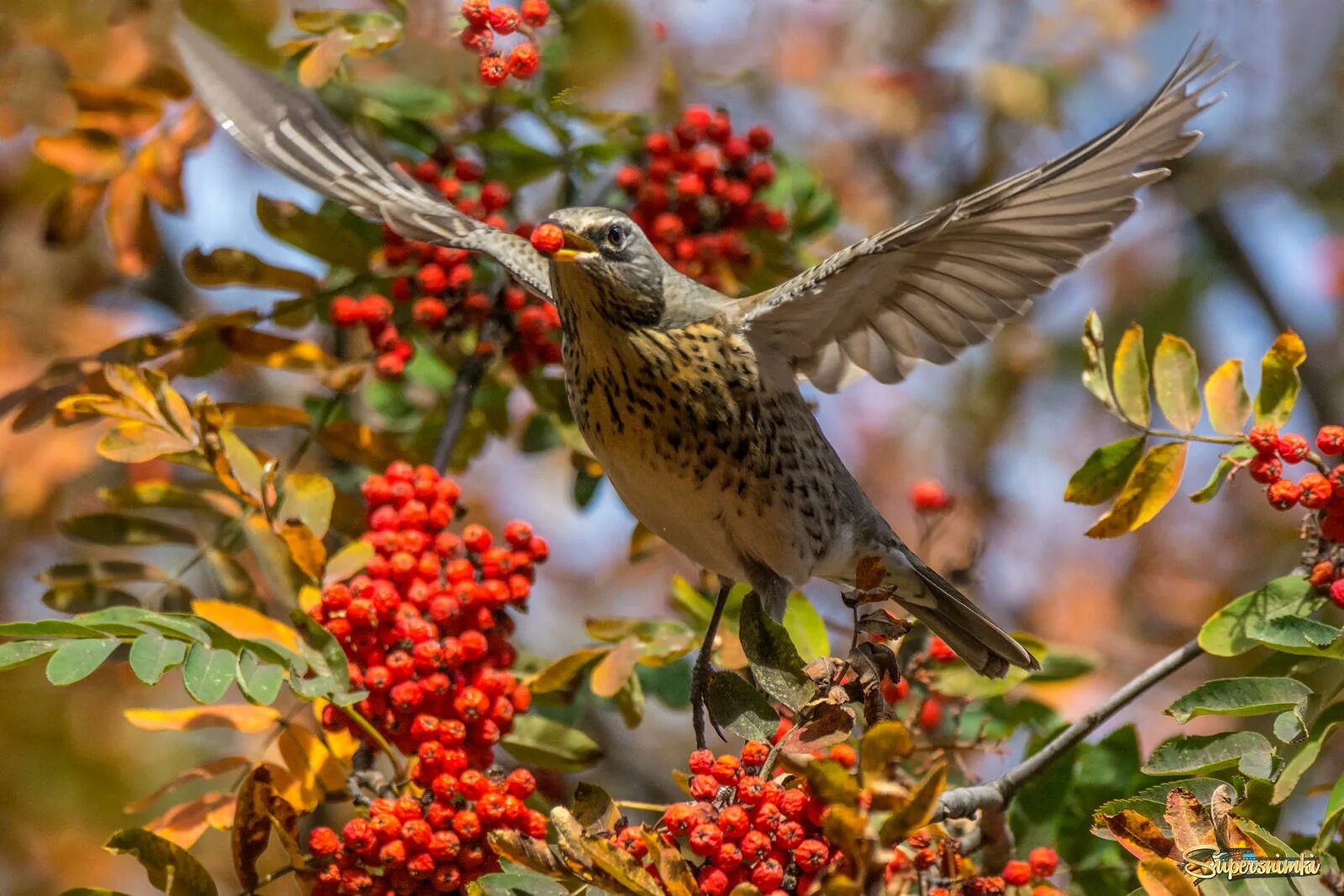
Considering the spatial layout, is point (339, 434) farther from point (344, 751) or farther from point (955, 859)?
point (955, 859)

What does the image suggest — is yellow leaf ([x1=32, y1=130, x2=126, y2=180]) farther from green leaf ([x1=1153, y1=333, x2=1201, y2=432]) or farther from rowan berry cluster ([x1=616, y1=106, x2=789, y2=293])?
green leaf ([x1=1153, y1=333, x2=1201, y2=432])

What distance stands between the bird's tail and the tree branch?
0.64 m

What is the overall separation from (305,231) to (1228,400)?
2233 mm

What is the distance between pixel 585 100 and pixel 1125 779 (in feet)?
6.80

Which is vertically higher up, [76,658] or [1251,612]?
[1251,612]

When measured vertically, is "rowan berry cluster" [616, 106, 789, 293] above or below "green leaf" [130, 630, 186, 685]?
above

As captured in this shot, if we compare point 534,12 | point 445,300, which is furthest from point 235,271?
point 534,12

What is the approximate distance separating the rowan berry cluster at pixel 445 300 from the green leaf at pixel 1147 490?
1551mm

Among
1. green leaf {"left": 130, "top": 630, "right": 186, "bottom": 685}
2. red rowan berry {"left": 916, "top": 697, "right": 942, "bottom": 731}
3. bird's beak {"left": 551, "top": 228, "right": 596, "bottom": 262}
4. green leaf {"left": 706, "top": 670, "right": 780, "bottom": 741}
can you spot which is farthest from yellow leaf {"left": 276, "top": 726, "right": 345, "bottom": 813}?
red rowan berry {"left": 916, "top": 697, "right": 942, "bottom": 731}

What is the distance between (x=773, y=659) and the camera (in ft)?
8.12

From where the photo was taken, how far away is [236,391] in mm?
5305

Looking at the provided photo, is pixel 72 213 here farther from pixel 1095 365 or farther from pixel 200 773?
pixel 1095 365

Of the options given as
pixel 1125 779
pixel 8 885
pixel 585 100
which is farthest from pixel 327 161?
pixel 8 885

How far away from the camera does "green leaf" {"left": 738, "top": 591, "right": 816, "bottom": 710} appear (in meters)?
2.44
